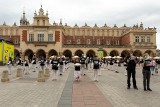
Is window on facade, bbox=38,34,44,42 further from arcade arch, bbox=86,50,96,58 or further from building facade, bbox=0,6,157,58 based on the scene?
arcade arch, bbox=86,50,96,58

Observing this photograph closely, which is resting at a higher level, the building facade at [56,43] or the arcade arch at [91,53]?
the building facade at [56,43]

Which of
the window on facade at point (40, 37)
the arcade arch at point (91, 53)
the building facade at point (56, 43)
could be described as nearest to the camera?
the building facade at point (56, 43)

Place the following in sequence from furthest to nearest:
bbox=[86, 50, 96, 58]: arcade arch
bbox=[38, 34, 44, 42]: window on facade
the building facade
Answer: bbox=[86, 50, 96, 58]: arcade arch
bbox=[38, 34, 44, 42]: window on facade
the building facade

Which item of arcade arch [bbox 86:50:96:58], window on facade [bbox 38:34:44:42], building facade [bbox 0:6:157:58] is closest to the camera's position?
building facade [bbox 0:6:157:58]

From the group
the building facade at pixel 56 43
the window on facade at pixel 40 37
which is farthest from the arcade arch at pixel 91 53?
the window on facade at pixel 40 37

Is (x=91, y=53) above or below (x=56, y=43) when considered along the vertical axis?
below

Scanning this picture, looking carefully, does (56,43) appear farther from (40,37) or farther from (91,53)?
(91,53)

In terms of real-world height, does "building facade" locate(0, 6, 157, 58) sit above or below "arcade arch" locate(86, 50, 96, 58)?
above

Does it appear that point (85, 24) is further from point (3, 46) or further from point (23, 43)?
point (3, 46)

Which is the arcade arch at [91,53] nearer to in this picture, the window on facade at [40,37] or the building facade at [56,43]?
the building facade at [56,43]

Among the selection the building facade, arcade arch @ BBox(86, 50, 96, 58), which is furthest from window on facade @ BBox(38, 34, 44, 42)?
arcade arch @ BBox(86, 50, 96, 58)

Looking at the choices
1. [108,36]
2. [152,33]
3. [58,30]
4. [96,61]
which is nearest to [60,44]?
[58,30]

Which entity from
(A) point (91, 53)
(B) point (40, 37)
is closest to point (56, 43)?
(B) point (40, 37)

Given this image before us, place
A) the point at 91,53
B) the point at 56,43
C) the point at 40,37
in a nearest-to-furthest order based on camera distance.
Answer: the point at 56,43
the point at 40,37
the point at 91,53
